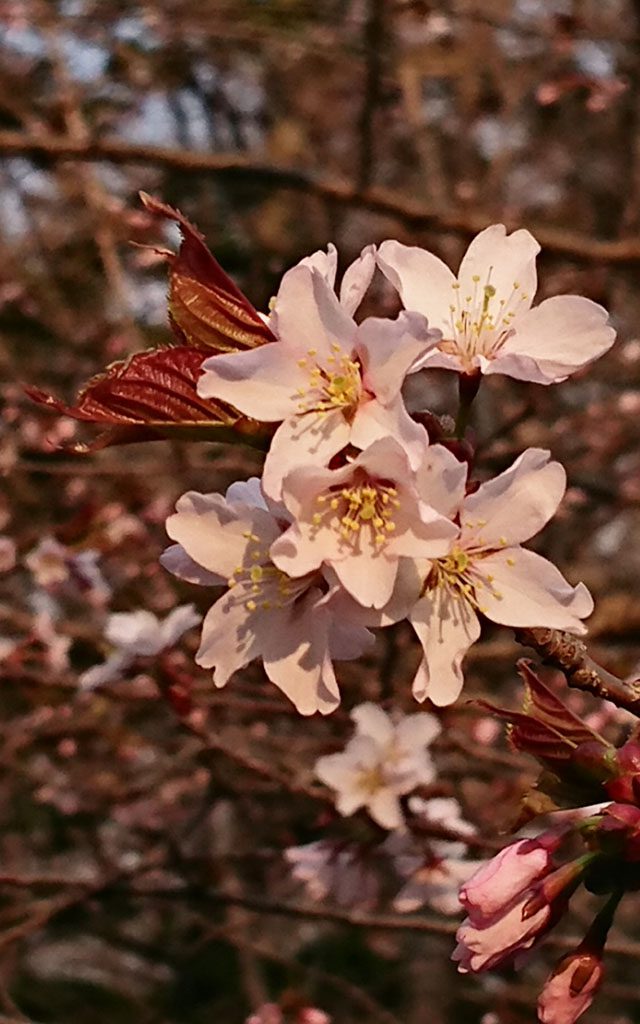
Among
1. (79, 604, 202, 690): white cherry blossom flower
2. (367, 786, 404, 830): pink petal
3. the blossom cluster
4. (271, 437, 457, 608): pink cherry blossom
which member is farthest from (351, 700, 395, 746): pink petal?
(271, 437, 457, 608): pink cherry blossom

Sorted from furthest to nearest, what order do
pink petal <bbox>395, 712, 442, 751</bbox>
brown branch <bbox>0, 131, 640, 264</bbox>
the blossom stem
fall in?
brown branch <bbox>0, 131, 640, 264</bbox>, pink petal <bbox>395, 712, 442, 751</bbox>, the blossom stem

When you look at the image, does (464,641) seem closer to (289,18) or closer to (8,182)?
(289,18)

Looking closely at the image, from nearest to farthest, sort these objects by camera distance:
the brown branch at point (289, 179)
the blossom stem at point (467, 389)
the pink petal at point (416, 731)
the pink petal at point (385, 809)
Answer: the blossom stem at point (467, 389)
the pink petal at point (385, 809)
the pink petal at point (416, 731)
the brown branch at point (289, 179)

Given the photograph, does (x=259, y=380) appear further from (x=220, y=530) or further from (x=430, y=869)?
(x=430, y=869)

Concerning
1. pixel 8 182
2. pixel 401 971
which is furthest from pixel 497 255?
pixel 8 182

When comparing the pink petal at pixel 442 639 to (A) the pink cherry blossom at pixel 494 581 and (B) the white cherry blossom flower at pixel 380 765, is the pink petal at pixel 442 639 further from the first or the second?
(B) the white cherry blossom flower at pixel 380 765

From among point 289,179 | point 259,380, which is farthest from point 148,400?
point 289,179

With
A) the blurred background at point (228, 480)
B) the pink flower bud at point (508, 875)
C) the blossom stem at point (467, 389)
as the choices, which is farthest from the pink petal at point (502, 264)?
the blurred background at point (228, 480)

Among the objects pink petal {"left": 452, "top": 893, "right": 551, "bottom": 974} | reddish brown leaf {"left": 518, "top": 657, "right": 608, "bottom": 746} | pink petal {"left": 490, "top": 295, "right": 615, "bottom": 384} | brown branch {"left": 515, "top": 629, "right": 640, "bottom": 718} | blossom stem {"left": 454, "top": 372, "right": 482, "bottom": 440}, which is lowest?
pink petal {"left": 452, "top": 893, "right": 551, "bottom": 974}

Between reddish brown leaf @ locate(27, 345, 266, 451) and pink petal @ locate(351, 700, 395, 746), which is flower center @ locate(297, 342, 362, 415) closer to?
reddish brown leaf @ locate(27, 345, 266, 451)
